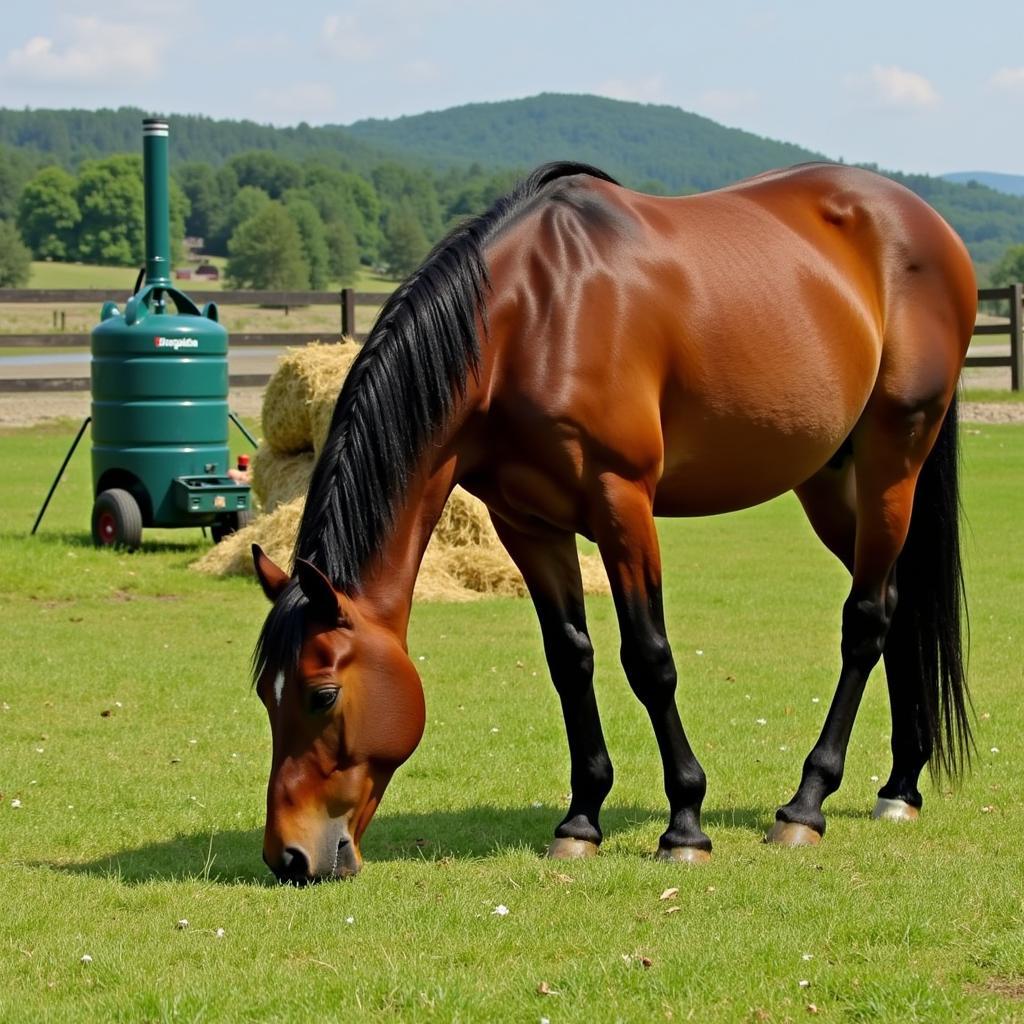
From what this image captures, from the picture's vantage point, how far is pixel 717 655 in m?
9.28

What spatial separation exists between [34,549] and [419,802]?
7827 millimetres

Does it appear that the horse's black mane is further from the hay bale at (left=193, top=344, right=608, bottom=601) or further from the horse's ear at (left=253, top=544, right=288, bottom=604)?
the hay bale at (left=193, top=344, right=608, bottom=601)

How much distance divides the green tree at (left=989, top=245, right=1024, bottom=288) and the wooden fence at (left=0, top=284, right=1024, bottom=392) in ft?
238

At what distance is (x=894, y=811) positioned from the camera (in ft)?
19.2

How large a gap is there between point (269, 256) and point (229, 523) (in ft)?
307

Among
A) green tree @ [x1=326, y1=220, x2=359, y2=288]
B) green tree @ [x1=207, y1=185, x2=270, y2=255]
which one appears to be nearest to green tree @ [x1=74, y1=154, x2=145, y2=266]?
green tree @ [x1=207, y1=185, x2=270, y2=255]

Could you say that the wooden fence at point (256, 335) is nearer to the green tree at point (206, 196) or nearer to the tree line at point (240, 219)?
the tree line at point (240, 219)

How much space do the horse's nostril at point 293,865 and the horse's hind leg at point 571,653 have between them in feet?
3.40

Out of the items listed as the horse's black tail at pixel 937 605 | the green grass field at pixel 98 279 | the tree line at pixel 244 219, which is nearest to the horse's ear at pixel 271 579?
the horse's black tail at pixel 937 605

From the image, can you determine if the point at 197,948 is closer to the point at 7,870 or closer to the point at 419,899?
the point at 419,899

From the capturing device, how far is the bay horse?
4699 millimetres

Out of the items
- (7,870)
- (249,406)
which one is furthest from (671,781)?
(249,406)

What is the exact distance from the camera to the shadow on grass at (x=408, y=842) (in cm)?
508

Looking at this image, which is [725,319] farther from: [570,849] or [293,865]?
[293,865]
